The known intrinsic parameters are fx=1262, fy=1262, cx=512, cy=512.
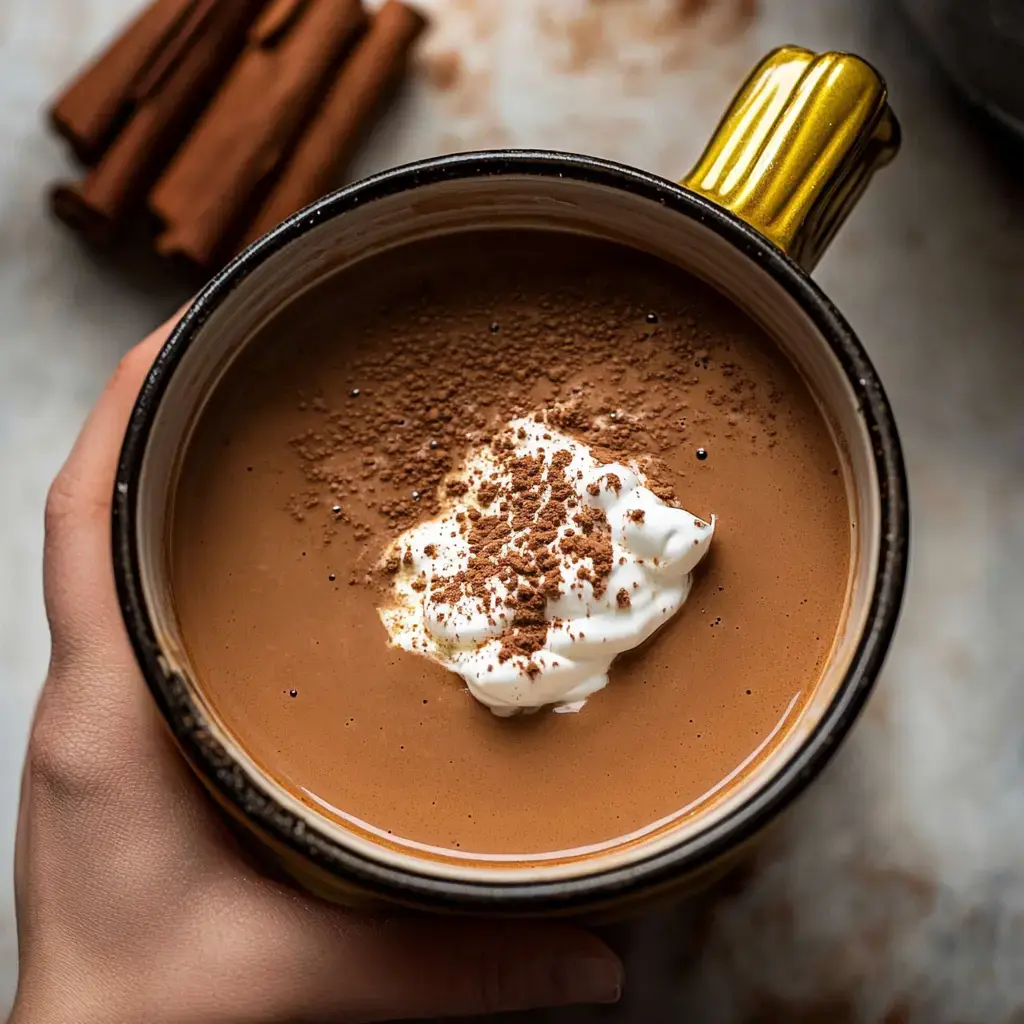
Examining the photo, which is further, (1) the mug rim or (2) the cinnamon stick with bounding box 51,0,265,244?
(2) the cinnamon stick with bounding box 51,0,265,244

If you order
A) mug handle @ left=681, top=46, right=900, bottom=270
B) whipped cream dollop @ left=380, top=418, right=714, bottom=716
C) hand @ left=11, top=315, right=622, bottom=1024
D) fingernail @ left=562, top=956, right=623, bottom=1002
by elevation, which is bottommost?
hand @ left=11, top=315, right=622, bottom=1024

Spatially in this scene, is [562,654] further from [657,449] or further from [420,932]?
[420,932]

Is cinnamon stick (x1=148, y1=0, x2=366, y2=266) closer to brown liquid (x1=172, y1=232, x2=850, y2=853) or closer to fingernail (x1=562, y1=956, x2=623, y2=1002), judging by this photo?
brown liquid (x1=172, y1=232, x2=850, y2=853)

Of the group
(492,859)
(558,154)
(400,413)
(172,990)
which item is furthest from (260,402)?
(172,990)

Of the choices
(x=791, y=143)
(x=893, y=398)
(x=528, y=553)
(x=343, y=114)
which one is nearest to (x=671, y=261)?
(x=791, y=143)

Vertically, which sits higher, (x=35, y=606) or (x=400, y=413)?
(x=400, y=413)

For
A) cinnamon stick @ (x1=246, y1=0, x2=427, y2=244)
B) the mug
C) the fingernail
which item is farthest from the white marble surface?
the mug
